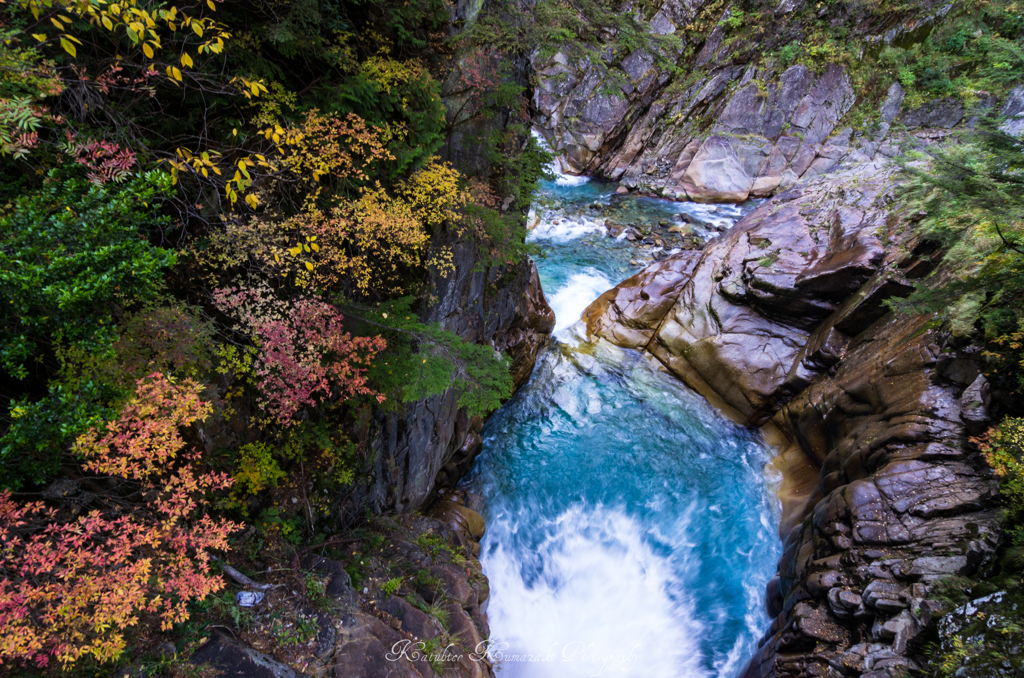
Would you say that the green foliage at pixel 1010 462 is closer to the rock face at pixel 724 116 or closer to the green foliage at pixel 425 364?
the green foliage at pixel 425 364

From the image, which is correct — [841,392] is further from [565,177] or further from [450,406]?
[565,177]

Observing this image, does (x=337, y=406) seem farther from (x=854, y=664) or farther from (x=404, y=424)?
(x=854, y=664)

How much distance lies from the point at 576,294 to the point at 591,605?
10403 millimetres

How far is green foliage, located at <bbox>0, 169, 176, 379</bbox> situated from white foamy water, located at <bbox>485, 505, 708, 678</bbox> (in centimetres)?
799

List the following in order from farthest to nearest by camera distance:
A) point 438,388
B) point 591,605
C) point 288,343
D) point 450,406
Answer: point 450,406 < point 591,605 < point 438,388 < point 288,343

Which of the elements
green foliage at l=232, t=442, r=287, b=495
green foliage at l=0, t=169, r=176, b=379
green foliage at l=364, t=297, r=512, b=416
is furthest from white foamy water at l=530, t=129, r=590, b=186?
green foliage at l=0, t=169, r=176, b=379

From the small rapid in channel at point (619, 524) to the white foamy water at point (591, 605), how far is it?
→ 0.07ft

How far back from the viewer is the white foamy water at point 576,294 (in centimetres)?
1490

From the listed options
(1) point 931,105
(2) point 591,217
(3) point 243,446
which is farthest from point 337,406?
(1) point 931,105

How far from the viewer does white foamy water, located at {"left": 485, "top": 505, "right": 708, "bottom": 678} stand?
7.83m

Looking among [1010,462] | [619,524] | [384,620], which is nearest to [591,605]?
[619,524]

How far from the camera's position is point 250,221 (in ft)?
17.0

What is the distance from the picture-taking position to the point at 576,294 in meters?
15.9

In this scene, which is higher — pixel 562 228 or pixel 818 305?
pixel 562 228
